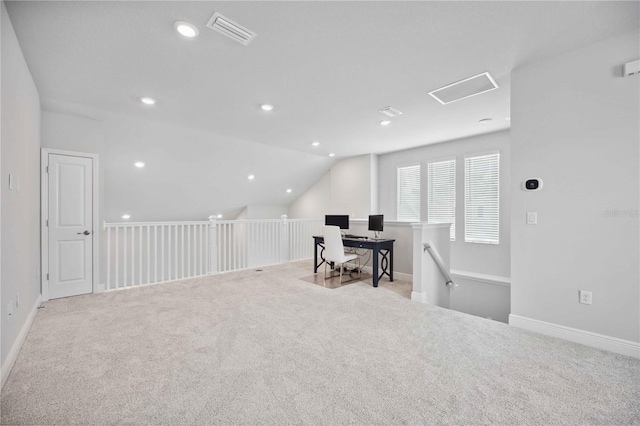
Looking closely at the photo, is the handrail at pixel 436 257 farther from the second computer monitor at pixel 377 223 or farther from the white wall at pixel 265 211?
the white wall at pixel 265 211

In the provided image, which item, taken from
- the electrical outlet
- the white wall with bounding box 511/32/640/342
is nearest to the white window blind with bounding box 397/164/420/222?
the white wall with bounding box 511/32/640/342

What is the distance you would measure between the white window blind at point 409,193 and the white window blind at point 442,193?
27 cm

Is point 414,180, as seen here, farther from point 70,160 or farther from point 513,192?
point 70,160

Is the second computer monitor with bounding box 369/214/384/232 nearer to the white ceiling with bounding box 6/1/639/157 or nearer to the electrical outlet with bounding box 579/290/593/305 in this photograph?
the white ceiling with bounding box 6/1/639/157

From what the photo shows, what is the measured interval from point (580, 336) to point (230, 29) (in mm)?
4015

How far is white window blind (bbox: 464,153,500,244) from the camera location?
5312 mm

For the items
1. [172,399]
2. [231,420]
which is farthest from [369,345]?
[172,399]

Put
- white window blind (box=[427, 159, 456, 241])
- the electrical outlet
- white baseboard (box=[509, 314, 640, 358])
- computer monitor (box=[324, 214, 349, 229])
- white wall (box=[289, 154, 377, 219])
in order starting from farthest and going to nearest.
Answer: white wall (box=[289, 154, 377, 219]), white window blind (box=[427, 159, 456, 241]), computer monitor (box=[324, 214, 349, 229]), the electrical outlet, white baseboard (box=[509, 314, 640, 358])

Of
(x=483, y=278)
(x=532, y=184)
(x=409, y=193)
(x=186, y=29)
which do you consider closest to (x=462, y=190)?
(x=409, y=193)

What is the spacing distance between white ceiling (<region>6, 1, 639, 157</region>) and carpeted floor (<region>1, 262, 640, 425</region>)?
8.69 feet

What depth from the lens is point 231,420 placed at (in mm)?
1641

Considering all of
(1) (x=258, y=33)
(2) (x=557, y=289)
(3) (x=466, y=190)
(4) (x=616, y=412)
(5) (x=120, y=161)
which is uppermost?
(1) (x=258, y=33)

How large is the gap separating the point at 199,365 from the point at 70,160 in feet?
12.1

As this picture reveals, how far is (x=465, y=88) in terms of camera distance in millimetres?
3320
